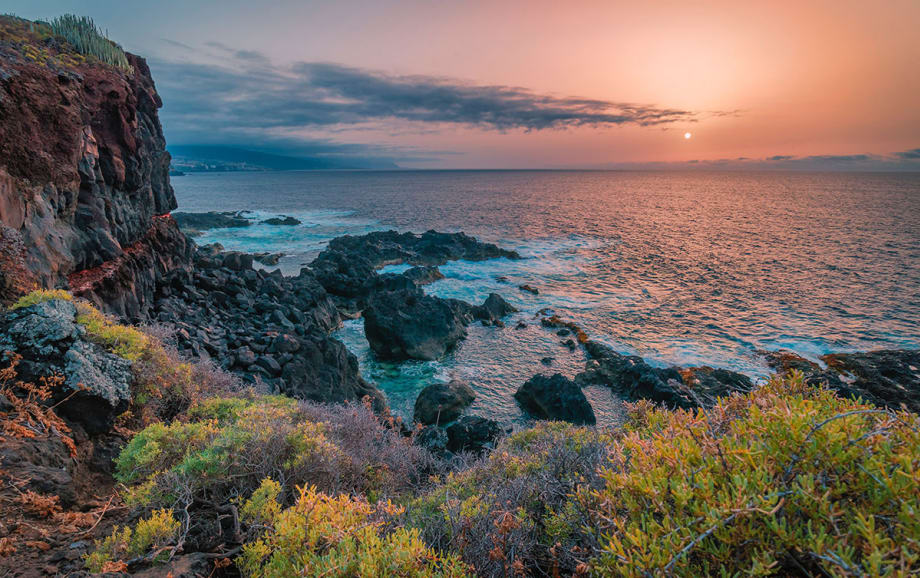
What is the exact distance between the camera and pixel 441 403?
1493cm

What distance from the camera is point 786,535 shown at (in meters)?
1.90

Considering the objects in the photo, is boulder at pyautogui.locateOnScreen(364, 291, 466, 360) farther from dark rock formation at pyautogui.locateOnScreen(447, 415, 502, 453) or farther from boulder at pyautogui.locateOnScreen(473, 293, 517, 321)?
dark rock formation at pyautogui.locateOnScreen(447, 415, 502, 453)

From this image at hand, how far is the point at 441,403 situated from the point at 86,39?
1699 cm

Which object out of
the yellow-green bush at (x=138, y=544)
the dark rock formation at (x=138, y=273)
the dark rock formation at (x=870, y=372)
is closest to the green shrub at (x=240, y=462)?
the yellow-green bush at (x=138, y=544)

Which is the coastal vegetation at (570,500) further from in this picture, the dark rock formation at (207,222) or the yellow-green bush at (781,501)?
the dark rock formation at (207,222)

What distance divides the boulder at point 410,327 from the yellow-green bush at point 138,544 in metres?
16.4

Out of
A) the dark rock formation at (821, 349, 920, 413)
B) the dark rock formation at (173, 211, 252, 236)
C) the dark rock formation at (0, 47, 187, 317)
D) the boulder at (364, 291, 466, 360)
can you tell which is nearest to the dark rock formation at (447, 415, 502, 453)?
the boulder at (364, 291, 466, 360)

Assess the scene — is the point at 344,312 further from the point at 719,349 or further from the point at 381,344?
the point at 719,349

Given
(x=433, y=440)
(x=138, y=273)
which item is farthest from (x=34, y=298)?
Answer: (x=433, y=440)

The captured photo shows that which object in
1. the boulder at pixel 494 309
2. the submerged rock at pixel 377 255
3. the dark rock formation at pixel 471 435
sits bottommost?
the dark rock formation at pixel 471 435

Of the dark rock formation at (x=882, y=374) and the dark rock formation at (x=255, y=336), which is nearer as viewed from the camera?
the dark rock formation at (x=255, y=336)

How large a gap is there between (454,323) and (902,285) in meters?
35.2

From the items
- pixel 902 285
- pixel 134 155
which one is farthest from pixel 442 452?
pixel 902 285

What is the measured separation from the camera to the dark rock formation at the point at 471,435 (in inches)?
459
